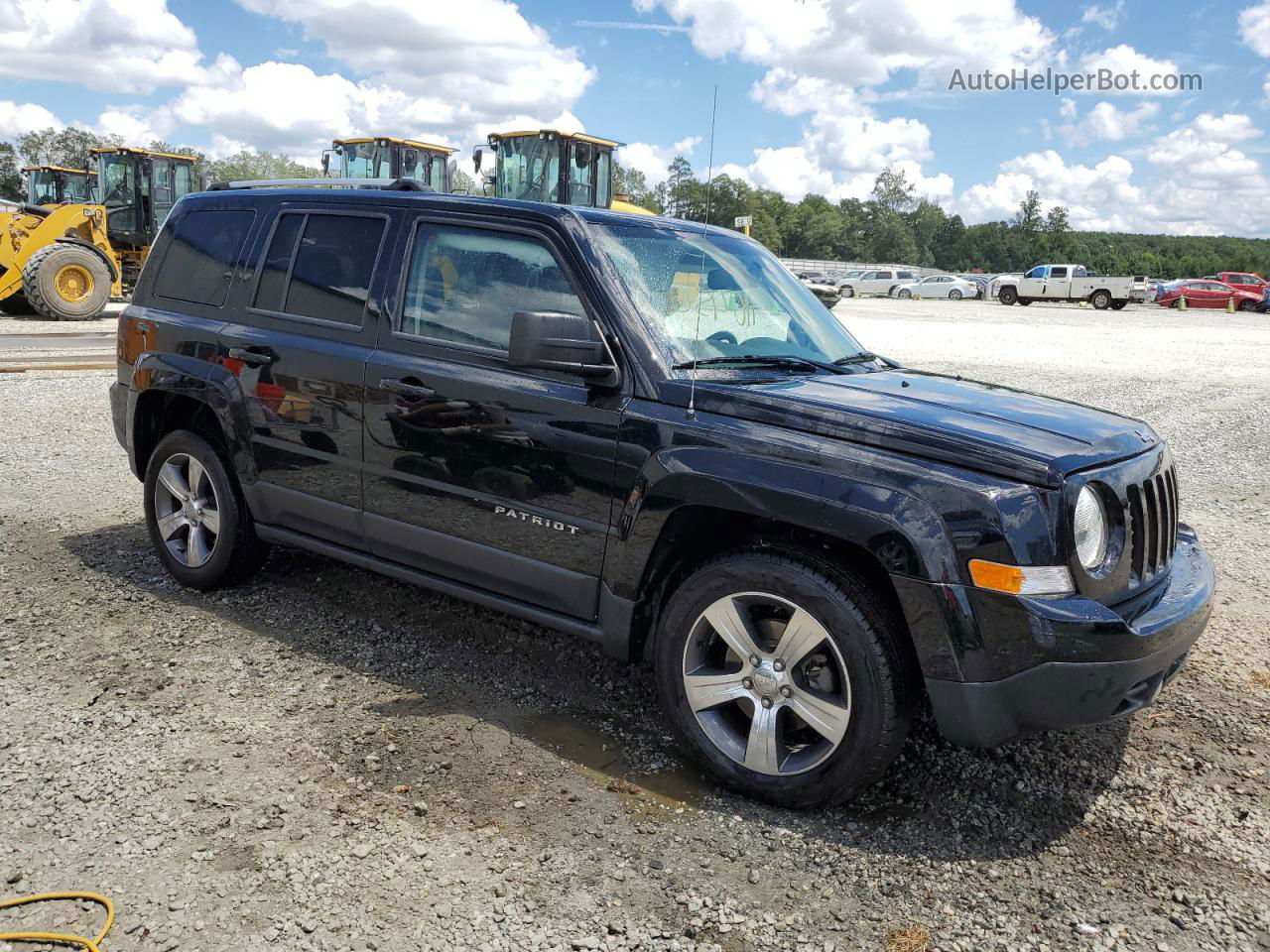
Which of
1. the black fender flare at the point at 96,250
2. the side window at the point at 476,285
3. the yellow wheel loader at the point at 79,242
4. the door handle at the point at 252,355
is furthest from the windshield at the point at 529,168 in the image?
the side window at the point at 476,285

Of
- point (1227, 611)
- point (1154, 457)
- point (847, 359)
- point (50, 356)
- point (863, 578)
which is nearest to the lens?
point (863, 578)

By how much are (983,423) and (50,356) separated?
14.2 meters

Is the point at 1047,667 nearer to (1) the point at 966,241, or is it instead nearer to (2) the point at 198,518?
(2) the point at 198,518

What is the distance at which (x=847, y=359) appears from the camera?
4234 millimetres

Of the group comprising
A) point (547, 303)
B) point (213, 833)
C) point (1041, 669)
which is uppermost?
point (547, 303)

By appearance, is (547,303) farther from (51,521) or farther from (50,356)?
(50,356)

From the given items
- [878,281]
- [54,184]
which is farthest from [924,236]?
[54,184]

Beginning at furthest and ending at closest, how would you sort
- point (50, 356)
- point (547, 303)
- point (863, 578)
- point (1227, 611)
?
point (50, 356) < point (1227, 611) < point (547, 303) < point (863, 578)

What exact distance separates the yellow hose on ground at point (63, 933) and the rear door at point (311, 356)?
1.88 metres

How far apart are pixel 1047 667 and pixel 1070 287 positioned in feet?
153

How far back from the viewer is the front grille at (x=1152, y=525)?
3.22 m

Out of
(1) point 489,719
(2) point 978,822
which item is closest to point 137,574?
(1) point 489,719

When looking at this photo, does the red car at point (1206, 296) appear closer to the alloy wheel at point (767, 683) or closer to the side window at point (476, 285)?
the side window at point (476, 285)

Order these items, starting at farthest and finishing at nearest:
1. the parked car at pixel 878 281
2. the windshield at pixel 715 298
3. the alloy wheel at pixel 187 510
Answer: the parked car at pixel 878 281 → the alloy wheel at pixel 187 510 → the windshield at pixel 715 298
